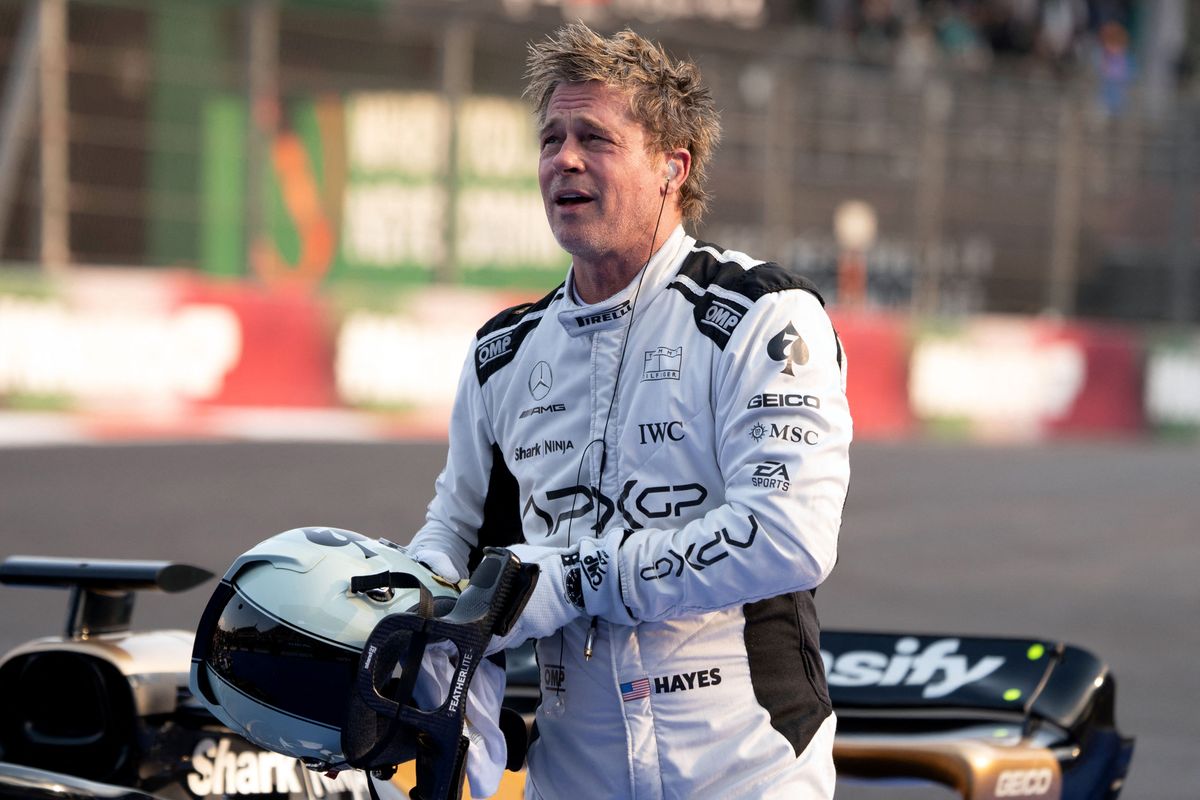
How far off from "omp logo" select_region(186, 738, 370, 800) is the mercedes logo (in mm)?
859

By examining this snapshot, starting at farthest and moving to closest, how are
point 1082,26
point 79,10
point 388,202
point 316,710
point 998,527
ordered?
point 1082,26, point 388,202, point 79,10, point 998,527, point 316,710

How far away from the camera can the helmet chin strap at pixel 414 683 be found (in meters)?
2.49

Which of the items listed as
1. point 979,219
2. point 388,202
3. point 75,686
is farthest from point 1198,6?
point 75,686

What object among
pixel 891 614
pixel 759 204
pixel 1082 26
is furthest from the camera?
pixel 1082 26

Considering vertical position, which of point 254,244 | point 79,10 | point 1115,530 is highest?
point 79,10

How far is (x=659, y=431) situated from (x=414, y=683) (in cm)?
56

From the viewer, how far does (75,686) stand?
3373 mm

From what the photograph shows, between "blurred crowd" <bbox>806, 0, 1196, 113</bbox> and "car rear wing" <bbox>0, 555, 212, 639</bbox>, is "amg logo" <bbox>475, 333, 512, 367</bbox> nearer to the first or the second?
"car rear wing" <bbox>0, 555, 212, 639</bbox>

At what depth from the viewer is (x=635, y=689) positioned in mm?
2742

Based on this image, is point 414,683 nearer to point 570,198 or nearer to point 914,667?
point 570,198

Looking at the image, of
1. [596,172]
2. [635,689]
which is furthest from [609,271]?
[635,689]

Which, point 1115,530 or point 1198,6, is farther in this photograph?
point 1198,6

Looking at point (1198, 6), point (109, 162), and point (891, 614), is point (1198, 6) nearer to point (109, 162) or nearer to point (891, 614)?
point (109, 162)

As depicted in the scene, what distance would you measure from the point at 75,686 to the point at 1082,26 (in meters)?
25.1
